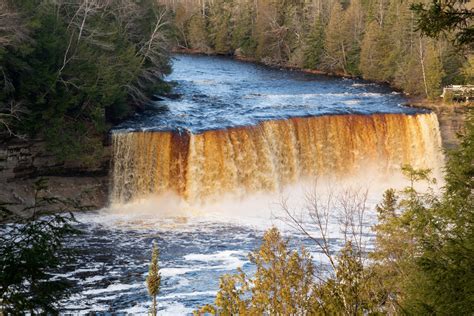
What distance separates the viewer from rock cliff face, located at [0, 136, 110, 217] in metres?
19.8

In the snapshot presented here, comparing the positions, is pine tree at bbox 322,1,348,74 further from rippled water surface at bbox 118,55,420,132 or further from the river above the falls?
the river above the falls

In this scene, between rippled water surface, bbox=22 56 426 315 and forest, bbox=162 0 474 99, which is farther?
forest, bbox=162 0 474 99

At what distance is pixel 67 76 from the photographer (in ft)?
73.9

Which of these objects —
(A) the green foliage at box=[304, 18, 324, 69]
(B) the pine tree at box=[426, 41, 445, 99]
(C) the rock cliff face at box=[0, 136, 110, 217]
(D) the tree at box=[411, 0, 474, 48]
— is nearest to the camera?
(D) the tree at box=[411, 0, 474, 48]

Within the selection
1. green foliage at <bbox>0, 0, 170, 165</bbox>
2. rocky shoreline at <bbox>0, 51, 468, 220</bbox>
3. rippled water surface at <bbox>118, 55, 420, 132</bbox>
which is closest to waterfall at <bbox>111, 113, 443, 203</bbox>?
rocky shoreline at <bbox>0, 51, 468, 220</bbox>

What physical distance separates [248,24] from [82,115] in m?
41.7

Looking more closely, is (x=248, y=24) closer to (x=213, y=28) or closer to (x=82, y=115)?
(x=213, y=28)

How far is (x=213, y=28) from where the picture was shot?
6444 cm

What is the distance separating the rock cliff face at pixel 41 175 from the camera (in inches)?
780

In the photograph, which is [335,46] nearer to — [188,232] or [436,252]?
[188,232]

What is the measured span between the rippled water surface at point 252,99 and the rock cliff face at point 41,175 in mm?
3217

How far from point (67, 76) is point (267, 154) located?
8.79 meters

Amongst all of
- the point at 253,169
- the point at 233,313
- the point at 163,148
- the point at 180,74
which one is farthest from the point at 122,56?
the point at 233,313

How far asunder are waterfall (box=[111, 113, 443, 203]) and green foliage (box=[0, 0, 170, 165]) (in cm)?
169
